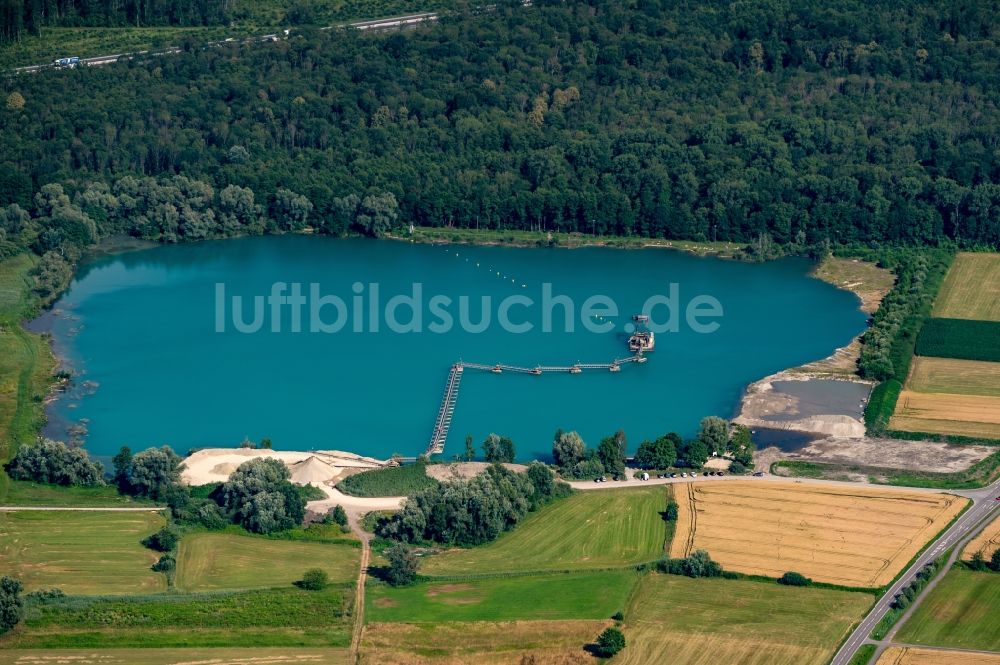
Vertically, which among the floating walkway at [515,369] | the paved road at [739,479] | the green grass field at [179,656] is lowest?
the green grass field at [179,656]

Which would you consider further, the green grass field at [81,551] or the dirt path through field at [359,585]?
the green grass field at [81,551]

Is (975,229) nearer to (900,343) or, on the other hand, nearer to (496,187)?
(900,343)

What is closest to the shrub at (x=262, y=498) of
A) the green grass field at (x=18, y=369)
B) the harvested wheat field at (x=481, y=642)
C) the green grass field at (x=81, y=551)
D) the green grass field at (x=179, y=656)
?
the green grass field at (x=81, y=551)

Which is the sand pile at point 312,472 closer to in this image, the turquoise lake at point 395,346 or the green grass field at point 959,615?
the turquoise lake at point 395,346

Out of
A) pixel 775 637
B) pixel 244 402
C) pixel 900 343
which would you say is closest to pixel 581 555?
pixel 775 637

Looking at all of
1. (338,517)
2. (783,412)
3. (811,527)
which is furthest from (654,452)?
(338,517)

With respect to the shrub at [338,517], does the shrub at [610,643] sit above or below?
below

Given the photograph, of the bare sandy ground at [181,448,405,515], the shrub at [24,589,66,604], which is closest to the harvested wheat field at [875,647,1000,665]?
the bare sandy ground at [181,448,405,515]
